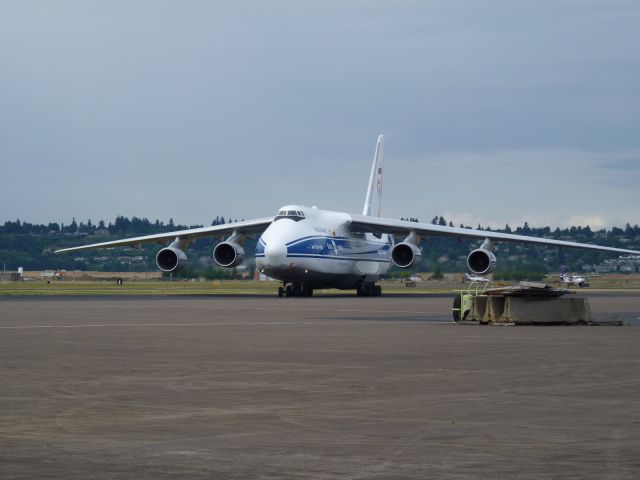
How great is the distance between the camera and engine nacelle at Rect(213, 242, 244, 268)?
188 ft

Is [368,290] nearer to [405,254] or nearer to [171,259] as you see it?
[405,254]

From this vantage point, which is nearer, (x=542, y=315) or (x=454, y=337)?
(x=454, y=337)

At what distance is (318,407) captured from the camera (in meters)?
11.3

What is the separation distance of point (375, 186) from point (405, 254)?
38.6 ft

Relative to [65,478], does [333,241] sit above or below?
above

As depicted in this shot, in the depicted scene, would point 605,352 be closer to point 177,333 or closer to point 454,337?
point 454,337

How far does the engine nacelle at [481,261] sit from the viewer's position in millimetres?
56156

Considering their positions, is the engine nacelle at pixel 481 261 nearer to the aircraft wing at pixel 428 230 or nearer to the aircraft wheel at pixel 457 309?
the aircraft wing at pixel 428 230

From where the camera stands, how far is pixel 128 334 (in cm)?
2312

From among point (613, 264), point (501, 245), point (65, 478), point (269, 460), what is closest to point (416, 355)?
point (269, 460)

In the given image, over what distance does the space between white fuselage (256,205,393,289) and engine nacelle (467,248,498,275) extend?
254 inches

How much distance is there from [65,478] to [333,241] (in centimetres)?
4976

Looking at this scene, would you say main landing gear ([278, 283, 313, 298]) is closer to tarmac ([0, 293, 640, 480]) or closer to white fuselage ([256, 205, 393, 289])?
white fuselage ([256, 205, 393, 289])

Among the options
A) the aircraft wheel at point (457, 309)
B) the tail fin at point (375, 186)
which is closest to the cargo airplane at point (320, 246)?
the tail fin at point (375, 186)
